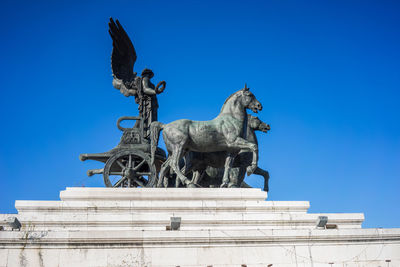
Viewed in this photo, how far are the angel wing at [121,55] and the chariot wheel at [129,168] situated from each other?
370 centimetres

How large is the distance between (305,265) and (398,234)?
230cm

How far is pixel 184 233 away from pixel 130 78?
9239mm

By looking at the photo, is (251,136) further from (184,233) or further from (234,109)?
(184,233)

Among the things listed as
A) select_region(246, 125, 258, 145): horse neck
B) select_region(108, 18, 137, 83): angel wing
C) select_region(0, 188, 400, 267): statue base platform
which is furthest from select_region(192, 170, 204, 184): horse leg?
select_region(108, 18, 137, 83): angel wing

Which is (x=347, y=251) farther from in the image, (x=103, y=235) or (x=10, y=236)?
(x=10, y=236)

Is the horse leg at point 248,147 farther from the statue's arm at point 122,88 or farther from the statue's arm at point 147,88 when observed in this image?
the statue's arm at point 122,88

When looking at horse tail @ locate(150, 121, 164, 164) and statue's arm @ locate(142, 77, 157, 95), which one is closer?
horse tail @ locate(150, 121, 164, 164)

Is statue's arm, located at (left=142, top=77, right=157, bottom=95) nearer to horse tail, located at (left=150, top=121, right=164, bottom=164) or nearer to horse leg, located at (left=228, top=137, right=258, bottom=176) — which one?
horse tail, located at (left=150, top=121, right=164, bottom=164)

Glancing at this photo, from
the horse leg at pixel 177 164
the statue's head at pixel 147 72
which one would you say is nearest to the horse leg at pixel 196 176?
the horse leg at pixel 177 164

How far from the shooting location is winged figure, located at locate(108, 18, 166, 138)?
52.7ft

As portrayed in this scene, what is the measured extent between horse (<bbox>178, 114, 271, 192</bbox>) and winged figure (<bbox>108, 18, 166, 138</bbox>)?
2.54m

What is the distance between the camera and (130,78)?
1708 centimetres

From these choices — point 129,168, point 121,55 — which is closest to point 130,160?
point 129,168

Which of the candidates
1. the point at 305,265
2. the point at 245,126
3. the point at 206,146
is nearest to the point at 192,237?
the point at 305,265
